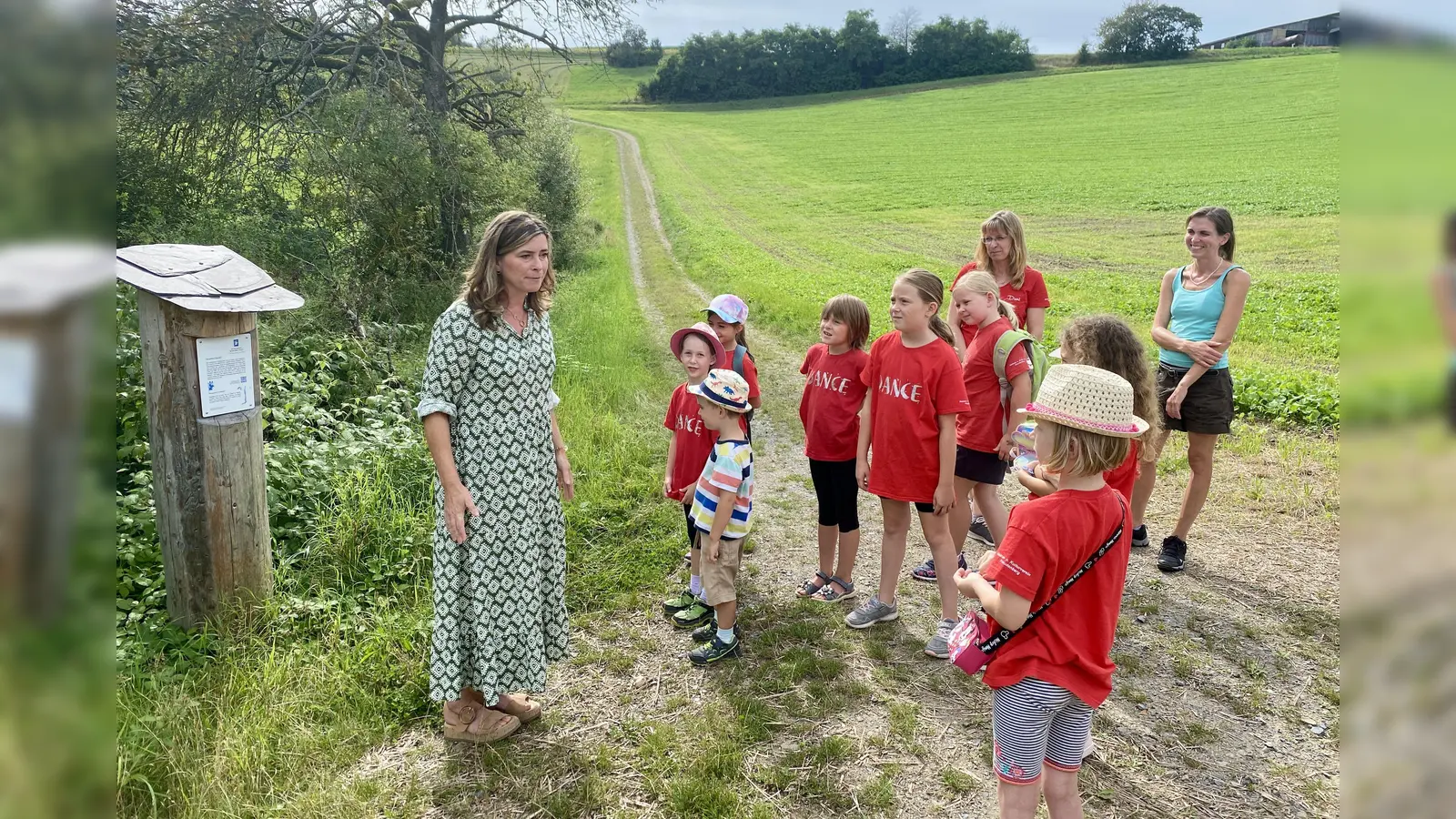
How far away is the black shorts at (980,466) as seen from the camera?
15.6 feet

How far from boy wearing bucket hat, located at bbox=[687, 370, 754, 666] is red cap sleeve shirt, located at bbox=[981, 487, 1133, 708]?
1.68m

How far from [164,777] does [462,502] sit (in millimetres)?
1437

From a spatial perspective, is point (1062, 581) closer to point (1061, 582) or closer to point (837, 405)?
point (1061, 582)

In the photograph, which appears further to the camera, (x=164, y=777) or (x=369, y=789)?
(x=369, y=789)

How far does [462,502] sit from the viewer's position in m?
3.46

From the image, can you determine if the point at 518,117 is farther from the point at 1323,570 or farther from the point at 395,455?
the point at 1323,570

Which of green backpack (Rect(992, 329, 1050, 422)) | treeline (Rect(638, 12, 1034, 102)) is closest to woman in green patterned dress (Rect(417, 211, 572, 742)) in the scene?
green backpack (Rect(992, 329, 1050, 422))

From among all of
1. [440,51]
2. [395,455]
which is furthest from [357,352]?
[440,51]

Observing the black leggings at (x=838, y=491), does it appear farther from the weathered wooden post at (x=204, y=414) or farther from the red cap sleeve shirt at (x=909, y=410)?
the weathered wooden post at (x=204, y=414)

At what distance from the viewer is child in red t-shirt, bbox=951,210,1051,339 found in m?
5.33

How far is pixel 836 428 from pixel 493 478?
201 centimetres

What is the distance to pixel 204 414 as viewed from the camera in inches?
151
